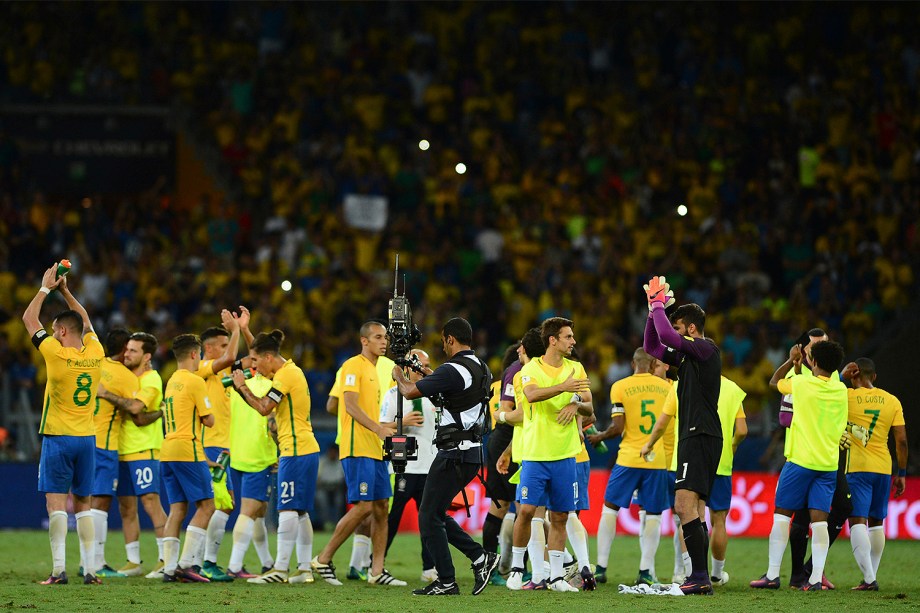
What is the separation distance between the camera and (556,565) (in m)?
13.4

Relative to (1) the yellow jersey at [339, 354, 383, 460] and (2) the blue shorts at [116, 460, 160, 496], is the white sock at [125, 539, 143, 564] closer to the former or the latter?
(2) the blue shorts at [116, 460, 160, 496]

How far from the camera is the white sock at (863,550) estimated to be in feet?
46.3

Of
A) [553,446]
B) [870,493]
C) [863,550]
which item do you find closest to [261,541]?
[553,446]

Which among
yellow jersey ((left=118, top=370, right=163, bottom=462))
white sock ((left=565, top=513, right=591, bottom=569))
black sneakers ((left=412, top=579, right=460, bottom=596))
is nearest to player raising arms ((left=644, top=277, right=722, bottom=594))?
white sock ((left=565, top=513, right=591, bottom=569))

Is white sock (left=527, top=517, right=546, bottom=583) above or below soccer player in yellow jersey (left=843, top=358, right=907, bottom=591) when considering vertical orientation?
below

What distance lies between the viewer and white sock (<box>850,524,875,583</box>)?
14117 millimetres

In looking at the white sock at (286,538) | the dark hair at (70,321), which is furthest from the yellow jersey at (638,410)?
the dark hair at (70,321)

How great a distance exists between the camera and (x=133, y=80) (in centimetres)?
2956

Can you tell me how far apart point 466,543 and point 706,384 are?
264cm

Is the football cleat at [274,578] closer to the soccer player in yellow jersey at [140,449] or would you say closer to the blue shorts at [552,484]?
the soccer player in yellow jersey at [140,449]

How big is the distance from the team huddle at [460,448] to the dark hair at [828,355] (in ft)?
0.04

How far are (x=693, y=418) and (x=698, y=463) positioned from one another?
0.41 m

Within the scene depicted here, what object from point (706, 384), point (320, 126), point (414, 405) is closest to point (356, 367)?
point (414, 405)

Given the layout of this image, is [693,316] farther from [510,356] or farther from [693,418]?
[510,356]
